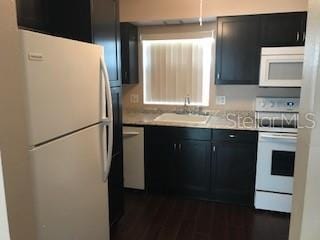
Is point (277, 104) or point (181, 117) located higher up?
point (277, 104)

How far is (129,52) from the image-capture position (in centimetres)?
318

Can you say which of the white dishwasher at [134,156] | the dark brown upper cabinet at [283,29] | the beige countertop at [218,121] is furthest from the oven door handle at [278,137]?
the white dishwasher at [134,156]

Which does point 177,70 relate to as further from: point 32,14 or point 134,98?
point 32,14

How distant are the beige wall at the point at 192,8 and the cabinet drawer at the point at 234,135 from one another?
1.34 meters

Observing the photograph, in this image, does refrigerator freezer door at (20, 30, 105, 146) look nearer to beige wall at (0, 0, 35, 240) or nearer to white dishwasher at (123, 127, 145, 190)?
beige wall at (0, 0, 35, 240)

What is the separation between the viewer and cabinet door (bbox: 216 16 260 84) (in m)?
2.75

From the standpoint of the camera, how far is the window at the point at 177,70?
3.26m

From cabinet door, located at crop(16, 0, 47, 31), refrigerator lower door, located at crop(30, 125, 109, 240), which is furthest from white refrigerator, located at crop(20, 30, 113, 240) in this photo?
cabinet door, located at crop(16, 0, 47, 31)

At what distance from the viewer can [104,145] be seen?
165 centimetres

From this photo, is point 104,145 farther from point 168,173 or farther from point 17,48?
point 168,173

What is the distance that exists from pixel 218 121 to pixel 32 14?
2063 mm

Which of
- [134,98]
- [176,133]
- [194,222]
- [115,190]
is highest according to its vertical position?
[134,98]

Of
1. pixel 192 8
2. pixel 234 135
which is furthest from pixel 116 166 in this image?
pixel 192 8

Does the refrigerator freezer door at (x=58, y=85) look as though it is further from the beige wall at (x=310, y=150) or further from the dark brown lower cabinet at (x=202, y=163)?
the dark brown lower cabinet at (x=202, y=163)
